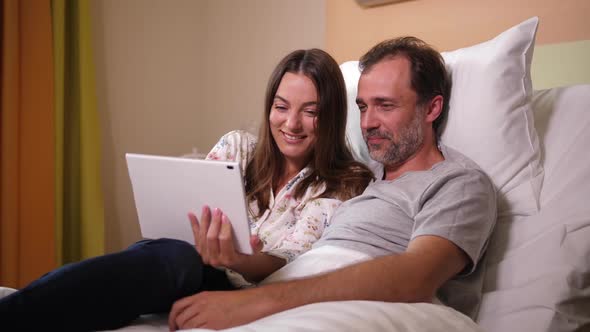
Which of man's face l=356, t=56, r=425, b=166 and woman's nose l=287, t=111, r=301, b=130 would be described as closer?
man's face l=356, t=56, r=425, b=166

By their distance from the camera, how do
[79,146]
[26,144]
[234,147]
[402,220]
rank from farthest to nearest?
[79,146]
[26,144]
[234,147]
[402,220]

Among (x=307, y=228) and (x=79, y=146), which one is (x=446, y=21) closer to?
(x=307, y=228)

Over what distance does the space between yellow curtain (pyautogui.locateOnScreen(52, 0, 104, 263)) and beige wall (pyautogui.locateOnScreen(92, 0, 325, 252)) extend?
256 millimetres

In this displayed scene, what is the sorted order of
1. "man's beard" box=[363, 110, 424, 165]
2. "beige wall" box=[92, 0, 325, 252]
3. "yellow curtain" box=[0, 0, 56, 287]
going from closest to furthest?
"man's beard" box=[363, 110, 424, 165] → "yellow curtain" box=[0, 0, 56, 287] → "beige wall" box=[92, 0, 325, 252]

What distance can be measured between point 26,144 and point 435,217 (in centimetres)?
182

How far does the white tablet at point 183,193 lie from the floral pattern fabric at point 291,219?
246mm

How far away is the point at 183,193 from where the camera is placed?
1069mm

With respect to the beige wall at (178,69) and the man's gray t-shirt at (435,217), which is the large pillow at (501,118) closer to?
the man's gray t-shirt at (435,217)

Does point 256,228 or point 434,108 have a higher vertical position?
point 434,108

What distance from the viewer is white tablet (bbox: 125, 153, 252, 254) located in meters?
1.00

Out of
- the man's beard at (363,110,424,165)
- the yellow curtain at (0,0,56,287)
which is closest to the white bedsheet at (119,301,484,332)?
the man's beard at (363,110,424,165)

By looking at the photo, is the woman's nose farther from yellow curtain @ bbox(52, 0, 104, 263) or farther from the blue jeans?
yellow curtain @ bbox(52, 0, 104, 263)

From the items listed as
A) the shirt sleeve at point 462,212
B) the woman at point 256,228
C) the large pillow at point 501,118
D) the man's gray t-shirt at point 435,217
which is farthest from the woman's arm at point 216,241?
the large pillow at point 501,118

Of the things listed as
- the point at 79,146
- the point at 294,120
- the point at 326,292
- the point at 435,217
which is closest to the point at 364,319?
the point at 326,292
